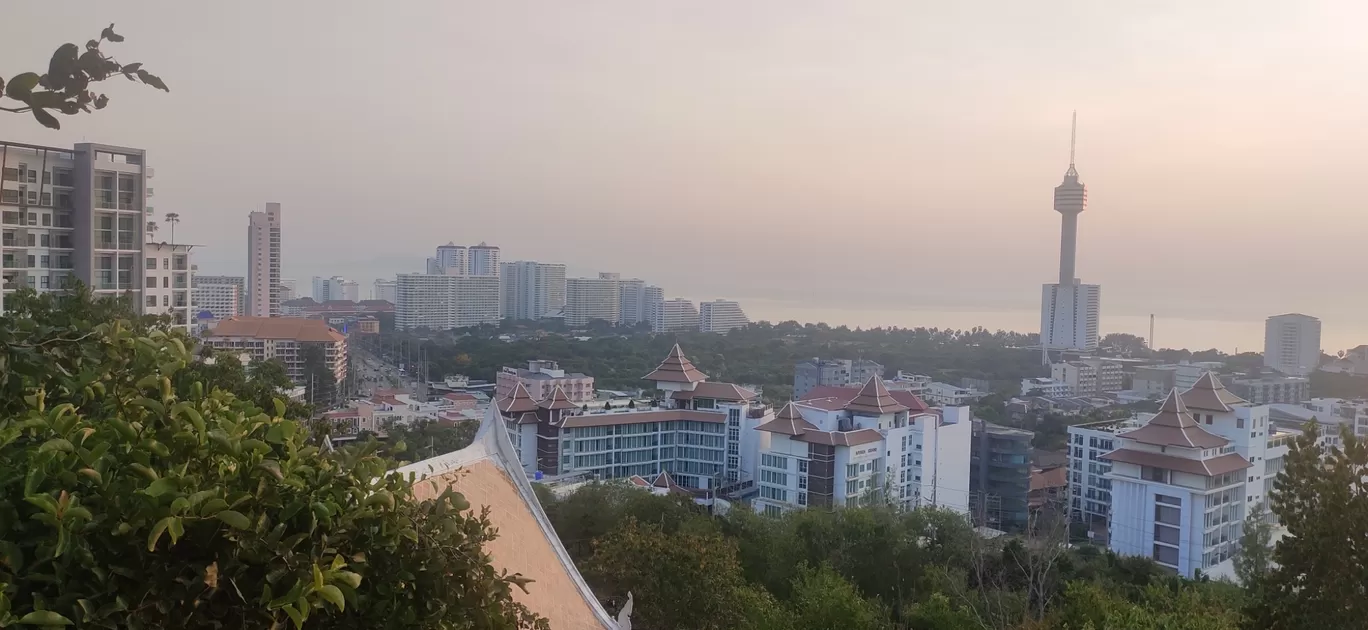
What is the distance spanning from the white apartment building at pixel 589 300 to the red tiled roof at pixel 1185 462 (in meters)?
40.8

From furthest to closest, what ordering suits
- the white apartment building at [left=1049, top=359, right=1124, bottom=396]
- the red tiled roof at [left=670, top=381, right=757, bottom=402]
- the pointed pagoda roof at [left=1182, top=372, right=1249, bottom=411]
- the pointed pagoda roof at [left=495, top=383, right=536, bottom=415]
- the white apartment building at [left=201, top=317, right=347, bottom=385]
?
the white apartment building at [left=1049, top=359, right=1124, bottom=396] < the white apartment building at [left=201, top=317, right=347, bottom=385] < the red tiled roof at [left=670, top=381, right=757, bottom=402] < the pointed pagoda roof at [left=495, top=383, right=536, bottom=415] < the pointed pagoda roof at [left=1182, top=372, right=1249, bottom=411]

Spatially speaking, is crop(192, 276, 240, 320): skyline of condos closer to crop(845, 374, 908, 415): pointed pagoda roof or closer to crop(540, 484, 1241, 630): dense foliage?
crop(845, 374, 908, 415): pointed pagoda roof

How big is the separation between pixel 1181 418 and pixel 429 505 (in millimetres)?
14316

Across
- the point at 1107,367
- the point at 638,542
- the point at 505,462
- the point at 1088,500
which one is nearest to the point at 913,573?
the point at 638,542

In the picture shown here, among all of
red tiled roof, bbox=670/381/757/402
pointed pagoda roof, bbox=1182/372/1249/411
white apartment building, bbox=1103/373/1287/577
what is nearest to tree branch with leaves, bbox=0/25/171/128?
white apartment building, bbox=1103/373/1287/577

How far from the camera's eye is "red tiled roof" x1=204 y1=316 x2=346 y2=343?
81.5 ft

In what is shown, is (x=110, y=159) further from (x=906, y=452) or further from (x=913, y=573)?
(x=906, y=452)

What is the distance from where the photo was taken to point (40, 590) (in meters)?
1.25

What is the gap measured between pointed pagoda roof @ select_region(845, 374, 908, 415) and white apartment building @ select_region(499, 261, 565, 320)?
3843 centimetres

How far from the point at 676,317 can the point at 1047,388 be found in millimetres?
26858

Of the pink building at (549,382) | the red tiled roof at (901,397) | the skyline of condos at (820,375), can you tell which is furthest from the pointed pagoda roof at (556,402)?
the skyline of condos at (820,375)

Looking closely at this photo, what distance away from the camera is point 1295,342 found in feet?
104

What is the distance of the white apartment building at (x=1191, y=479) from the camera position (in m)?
13.2

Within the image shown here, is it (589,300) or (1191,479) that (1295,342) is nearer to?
(1191,479)
